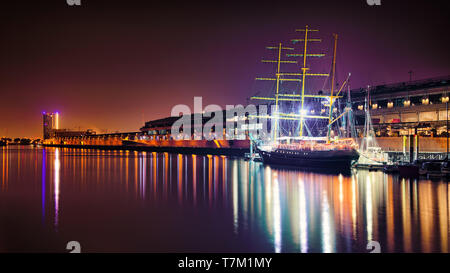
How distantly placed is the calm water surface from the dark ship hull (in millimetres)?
12553

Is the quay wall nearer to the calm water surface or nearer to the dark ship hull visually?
the dark ship hull

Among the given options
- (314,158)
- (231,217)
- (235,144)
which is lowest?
(231,217)

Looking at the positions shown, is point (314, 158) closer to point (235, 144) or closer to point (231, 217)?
point (231, 217)

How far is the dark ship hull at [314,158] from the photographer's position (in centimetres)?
4762

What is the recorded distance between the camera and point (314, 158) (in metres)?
52.6

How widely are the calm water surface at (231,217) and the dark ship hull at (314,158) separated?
494 inches

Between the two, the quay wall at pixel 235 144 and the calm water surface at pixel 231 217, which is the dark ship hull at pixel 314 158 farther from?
the calm water surface at pixel 231 217

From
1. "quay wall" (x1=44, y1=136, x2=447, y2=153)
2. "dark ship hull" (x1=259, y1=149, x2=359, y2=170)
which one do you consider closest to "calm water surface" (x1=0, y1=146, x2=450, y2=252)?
"dark ship hull" (x1=259, y1=149, x2=359, y2=170)

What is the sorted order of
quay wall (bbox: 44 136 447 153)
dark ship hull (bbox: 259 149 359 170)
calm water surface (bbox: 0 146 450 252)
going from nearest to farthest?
calm water surface (bbox: 0 146 450 252) < dark ship hull (bbox: 259 149 359 170) < quay wall (bbox: 44 136 447 153)

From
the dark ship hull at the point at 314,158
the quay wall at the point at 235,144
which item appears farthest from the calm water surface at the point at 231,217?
the quay wall at the point at 235,144

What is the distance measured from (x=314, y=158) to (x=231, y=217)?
110ft

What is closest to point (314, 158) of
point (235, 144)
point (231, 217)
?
point (231, 217)

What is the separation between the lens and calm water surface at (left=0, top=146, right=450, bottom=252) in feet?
50.5

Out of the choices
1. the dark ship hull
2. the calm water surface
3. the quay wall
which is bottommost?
the calm water surface
